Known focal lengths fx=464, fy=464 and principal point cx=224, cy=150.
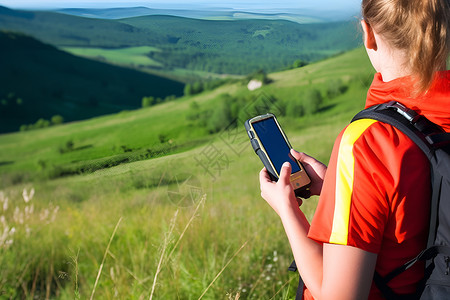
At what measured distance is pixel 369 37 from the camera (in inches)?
51.9

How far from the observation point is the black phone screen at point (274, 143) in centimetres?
153

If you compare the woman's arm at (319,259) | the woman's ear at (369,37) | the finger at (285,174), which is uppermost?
the woman's ear at (369,37)

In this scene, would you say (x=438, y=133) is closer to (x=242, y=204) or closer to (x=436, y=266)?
(x=436, y=266)

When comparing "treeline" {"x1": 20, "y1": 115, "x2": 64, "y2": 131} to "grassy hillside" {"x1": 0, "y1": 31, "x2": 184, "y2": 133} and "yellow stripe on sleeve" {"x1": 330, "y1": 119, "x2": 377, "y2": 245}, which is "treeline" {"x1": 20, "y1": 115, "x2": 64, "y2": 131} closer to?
"grassy hillside" {"x1": 0, "y1": 31, "x2": 184, "y2": 133}

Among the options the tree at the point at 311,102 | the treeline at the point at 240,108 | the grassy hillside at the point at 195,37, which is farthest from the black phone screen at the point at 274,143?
the tree at the point at 311,102

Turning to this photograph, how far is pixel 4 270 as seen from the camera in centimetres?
330

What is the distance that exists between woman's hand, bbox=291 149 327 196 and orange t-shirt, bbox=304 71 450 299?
0.36 metres

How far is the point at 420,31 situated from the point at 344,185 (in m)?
0.44

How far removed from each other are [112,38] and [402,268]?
363cm

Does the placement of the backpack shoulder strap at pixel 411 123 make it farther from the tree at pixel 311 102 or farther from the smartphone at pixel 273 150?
the tree at pixel 311 102

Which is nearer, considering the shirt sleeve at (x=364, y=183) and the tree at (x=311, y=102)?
the shirt sleeve at (x=364, y=183)

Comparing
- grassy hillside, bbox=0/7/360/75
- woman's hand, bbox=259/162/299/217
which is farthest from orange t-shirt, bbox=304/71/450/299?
grassy hillside, bbox=0/7/360/75

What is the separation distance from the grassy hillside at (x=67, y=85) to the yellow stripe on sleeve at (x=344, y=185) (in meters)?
5.56

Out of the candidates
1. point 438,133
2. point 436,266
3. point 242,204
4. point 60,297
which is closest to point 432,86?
point 438,133
